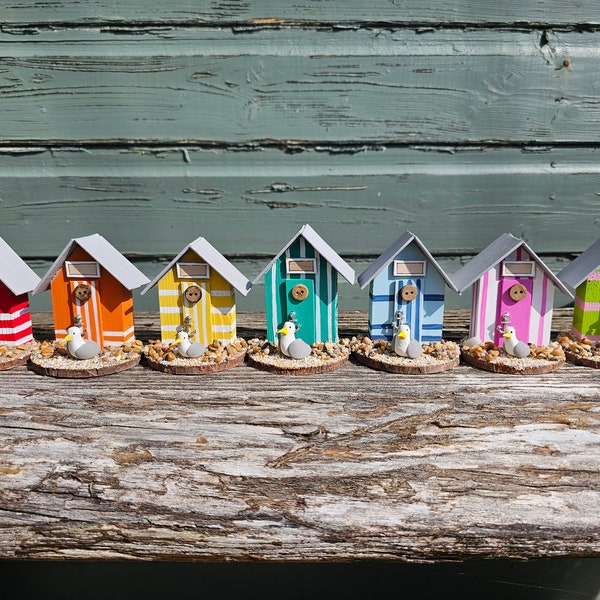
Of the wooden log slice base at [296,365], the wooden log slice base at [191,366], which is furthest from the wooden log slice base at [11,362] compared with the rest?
the wooden log slice base at [296,365]

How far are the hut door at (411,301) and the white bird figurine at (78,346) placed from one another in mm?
724

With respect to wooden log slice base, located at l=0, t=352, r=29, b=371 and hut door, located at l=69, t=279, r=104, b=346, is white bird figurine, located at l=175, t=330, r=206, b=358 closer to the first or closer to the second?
hut door, located at l=69, t=279, r=104, b=346

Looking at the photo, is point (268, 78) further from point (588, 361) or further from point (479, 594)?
point (479, 594)

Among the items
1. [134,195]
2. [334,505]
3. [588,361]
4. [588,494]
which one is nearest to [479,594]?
[588,361]

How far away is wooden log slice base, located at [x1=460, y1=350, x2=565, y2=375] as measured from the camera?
1276 millimetres

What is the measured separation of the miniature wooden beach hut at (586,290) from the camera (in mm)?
1289

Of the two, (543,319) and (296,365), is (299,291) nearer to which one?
(296,365)

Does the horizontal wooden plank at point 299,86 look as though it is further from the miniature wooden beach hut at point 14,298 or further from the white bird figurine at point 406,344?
the white bird figurine at point 406,344

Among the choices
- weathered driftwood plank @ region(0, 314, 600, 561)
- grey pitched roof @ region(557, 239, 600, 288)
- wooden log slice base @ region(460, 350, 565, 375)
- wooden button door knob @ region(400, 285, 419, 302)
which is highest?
grey pitched roof @ region(557, 239, 600, 288)

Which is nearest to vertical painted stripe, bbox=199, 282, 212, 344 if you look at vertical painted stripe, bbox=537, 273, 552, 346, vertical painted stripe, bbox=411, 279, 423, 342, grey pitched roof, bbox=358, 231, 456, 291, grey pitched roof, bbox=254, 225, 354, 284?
grey pitched roof, bbox=254, 225, 354, 284

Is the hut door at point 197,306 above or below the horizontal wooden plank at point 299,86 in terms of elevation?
below

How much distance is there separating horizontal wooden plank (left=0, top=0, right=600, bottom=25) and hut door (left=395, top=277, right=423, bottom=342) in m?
0.79

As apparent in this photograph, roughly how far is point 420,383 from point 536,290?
1.16ft

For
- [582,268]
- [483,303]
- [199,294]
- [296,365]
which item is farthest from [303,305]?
[582,268]
